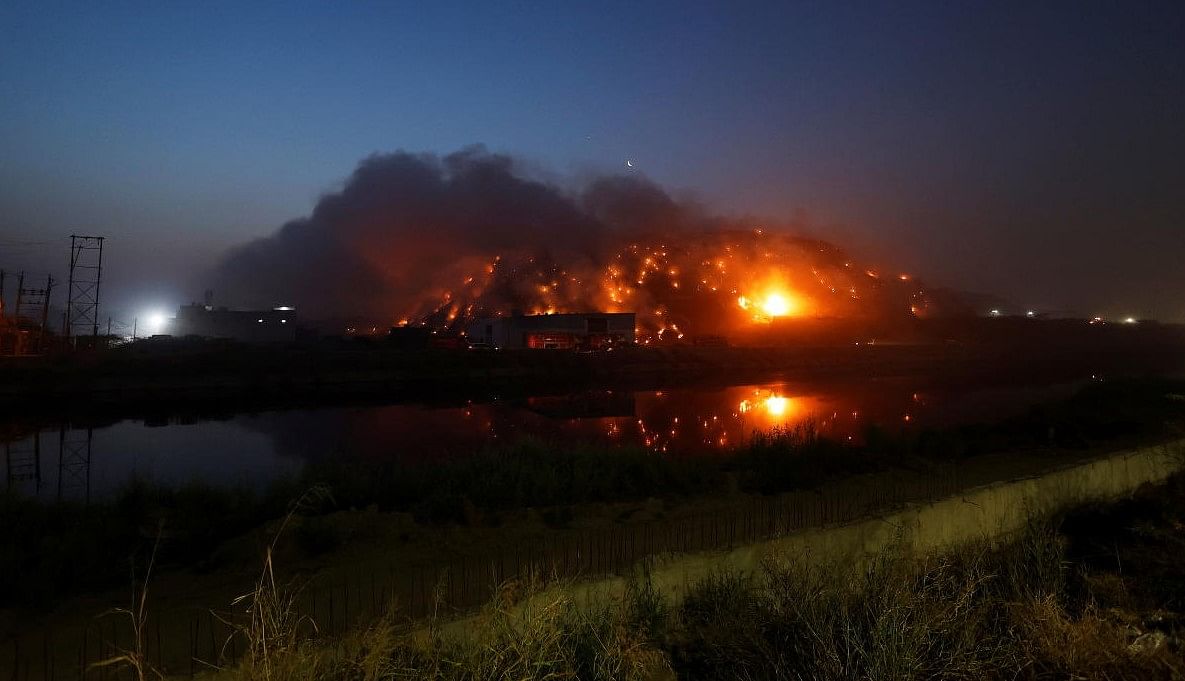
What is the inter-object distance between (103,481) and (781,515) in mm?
17571

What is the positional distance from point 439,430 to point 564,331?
139 feet

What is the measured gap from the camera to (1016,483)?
391 inches

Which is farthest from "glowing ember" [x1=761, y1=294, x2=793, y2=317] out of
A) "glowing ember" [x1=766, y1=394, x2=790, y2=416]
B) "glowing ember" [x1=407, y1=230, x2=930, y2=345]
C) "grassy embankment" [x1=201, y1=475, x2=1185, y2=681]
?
"grassy embankment" [x1=201, y1=475, x2=1185, y2=681]

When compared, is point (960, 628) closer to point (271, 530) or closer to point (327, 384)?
point (271, 530)

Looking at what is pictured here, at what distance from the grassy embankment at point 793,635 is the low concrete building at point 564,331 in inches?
2358

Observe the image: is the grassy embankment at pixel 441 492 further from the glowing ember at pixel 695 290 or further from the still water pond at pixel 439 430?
the glowing ember at pixel 695 290

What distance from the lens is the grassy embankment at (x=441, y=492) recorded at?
779 centimetres

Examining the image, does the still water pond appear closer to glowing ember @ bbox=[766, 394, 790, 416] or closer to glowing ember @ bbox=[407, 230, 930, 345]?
glowing ember @ bbox=[766, 394, 790, 416]

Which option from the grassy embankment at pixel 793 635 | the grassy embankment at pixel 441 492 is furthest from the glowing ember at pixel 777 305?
the grassy embankment at pixel 793 635

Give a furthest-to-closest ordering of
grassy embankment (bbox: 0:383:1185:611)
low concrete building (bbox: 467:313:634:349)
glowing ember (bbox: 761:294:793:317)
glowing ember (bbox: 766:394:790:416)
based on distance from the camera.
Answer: glowing ember (bbox: 761:294:793:317)
low concrete building (bbox: 467:313:634:349)
glowing ember (bbox: 766:394:790:416)
grassy embankment (bbox: 0:383:1185:611)

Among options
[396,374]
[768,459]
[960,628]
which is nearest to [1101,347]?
[396,374]

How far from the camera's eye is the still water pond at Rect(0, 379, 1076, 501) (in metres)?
19.8

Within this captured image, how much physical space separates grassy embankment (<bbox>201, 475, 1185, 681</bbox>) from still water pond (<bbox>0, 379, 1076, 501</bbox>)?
12177 mm

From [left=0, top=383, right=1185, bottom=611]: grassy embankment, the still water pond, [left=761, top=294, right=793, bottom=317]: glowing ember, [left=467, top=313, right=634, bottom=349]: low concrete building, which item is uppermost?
[left=761, top=294, right=793, bottom=317]: glowing ember
